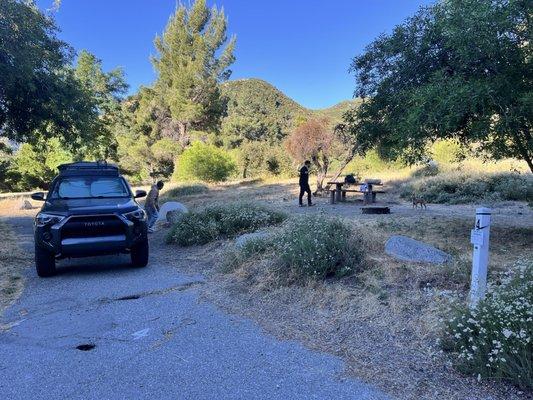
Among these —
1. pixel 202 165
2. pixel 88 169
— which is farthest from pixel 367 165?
pixel 88 169

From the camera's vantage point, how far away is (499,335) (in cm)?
361

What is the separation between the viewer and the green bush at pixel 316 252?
6477mm

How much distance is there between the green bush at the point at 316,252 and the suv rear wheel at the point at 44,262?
123 inches

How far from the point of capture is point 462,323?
3971 millimetres

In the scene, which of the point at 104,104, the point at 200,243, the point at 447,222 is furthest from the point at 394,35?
the point at 104,104

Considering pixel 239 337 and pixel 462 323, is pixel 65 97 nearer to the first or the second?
pixel 239 337

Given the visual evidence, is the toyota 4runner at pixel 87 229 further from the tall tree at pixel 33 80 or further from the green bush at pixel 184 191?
the green bush at pixel 184 191

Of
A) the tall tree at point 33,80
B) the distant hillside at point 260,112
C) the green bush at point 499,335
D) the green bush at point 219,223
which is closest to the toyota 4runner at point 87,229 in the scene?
the green bush at point 219,223

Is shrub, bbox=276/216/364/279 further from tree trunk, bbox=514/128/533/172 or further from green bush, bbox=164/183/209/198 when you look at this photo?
green bush, bbox=164/183/209/198

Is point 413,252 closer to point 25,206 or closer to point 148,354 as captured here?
point 148,354

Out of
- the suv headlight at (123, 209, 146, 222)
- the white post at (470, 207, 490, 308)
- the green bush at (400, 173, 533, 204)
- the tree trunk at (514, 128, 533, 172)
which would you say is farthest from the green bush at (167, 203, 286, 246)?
the green bush at (400, 173, 533, 204)

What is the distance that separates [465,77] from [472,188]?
1126 cm

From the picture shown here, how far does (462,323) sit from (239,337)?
213cm

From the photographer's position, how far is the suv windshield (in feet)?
29.0
